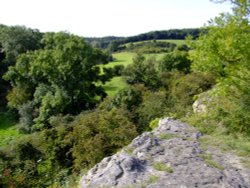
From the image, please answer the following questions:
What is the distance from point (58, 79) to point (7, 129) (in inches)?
307

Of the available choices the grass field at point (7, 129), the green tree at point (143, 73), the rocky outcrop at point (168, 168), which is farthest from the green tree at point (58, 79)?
the rocky outcrop at point (168, 168)

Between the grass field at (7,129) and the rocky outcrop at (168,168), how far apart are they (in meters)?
21.0

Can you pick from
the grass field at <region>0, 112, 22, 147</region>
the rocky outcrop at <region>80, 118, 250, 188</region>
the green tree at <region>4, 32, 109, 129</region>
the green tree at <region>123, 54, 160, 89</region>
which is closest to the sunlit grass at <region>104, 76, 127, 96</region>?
the green tree at <region>123, 54, 160, 89</region>

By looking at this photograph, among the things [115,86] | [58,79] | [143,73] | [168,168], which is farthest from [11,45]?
[168,168]

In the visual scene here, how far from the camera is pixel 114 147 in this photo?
52.0 feet

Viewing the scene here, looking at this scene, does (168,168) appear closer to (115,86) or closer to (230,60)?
(230,60)

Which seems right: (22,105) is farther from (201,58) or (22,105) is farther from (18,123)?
(201,58)

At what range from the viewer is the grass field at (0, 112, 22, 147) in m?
26.7

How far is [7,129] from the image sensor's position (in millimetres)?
29922

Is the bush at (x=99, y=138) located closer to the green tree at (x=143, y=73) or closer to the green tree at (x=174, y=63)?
the green tree at (x=143, y=73)

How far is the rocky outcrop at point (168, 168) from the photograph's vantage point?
19.8ft

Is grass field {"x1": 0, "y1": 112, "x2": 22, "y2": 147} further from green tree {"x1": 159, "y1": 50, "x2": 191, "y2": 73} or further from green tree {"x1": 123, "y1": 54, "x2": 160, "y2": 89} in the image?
green tree {"x1": 159, "y1": 50, "x2": 191, "y2": 73}

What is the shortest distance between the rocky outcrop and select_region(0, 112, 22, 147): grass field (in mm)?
21039

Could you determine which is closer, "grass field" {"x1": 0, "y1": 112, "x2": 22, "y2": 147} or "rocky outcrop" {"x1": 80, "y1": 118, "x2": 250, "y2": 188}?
"rocky outcrop" {"x1": 80, "y1": 118, "x2": 250, "y2": 188}
